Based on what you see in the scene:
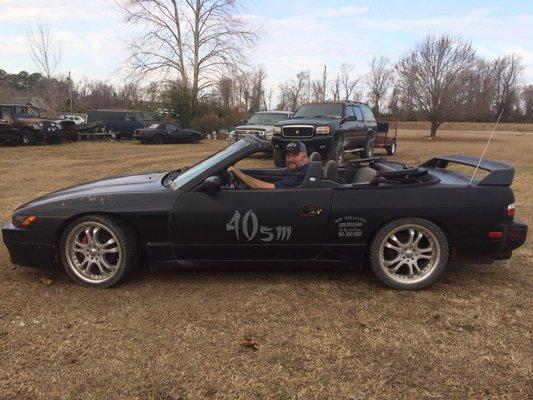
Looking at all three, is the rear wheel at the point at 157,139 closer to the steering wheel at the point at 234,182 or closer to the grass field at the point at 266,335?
the grass field at the point at 266,335

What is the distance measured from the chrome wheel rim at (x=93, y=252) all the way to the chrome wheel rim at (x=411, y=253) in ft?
7.33

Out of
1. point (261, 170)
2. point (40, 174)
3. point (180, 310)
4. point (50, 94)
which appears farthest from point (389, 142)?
point (50, 94)

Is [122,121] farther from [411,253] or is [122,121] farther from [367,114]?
[411,253]

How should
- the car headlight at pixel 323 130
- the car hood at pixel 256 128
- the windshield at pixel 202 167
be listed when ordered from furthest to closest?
1. the car hood at pixel 256 128
2. the car headlight at pixel 323 130
3. the windshield at pixel 202 167

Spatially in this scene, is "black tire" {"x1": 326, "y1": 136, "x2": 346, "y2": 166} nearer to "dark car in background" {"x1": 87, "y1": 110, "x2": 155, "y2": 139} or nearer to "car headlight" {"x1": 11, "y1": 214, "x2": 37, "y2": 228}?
"car headlight" {"x1": 11, "y1": 214, "x2": 37, "y2": 228}

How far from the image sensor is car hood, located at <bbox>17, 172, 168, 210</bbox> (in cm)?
405

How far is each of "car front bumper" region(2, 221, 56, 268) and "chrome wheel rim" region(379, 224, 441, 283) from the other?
2765 mm

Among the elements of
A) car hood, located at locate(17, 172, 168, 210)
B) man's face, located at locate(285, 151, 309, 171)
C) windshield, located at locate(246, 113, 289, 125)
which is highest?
windshield, located at locate(246, 113, 289, 125)

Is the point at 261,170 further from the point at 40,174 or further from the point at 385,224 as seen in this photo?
the point at 40,174

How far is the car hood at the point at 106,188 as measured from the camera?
4.05 m

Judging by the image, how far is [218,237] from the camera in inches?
155

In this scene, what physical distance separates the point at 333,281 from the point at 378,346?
3.87 ft

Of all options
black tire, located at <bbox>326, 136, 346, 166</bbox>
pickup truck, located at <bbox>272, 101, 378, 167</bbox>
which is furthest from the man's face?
black tire, located at <bbox>326, 136, 346, 166</bbox>

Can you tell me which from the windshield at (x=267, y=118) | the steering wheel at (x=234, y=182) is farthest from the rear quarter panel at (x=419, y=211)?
the windshield at (x=267, y=118)
